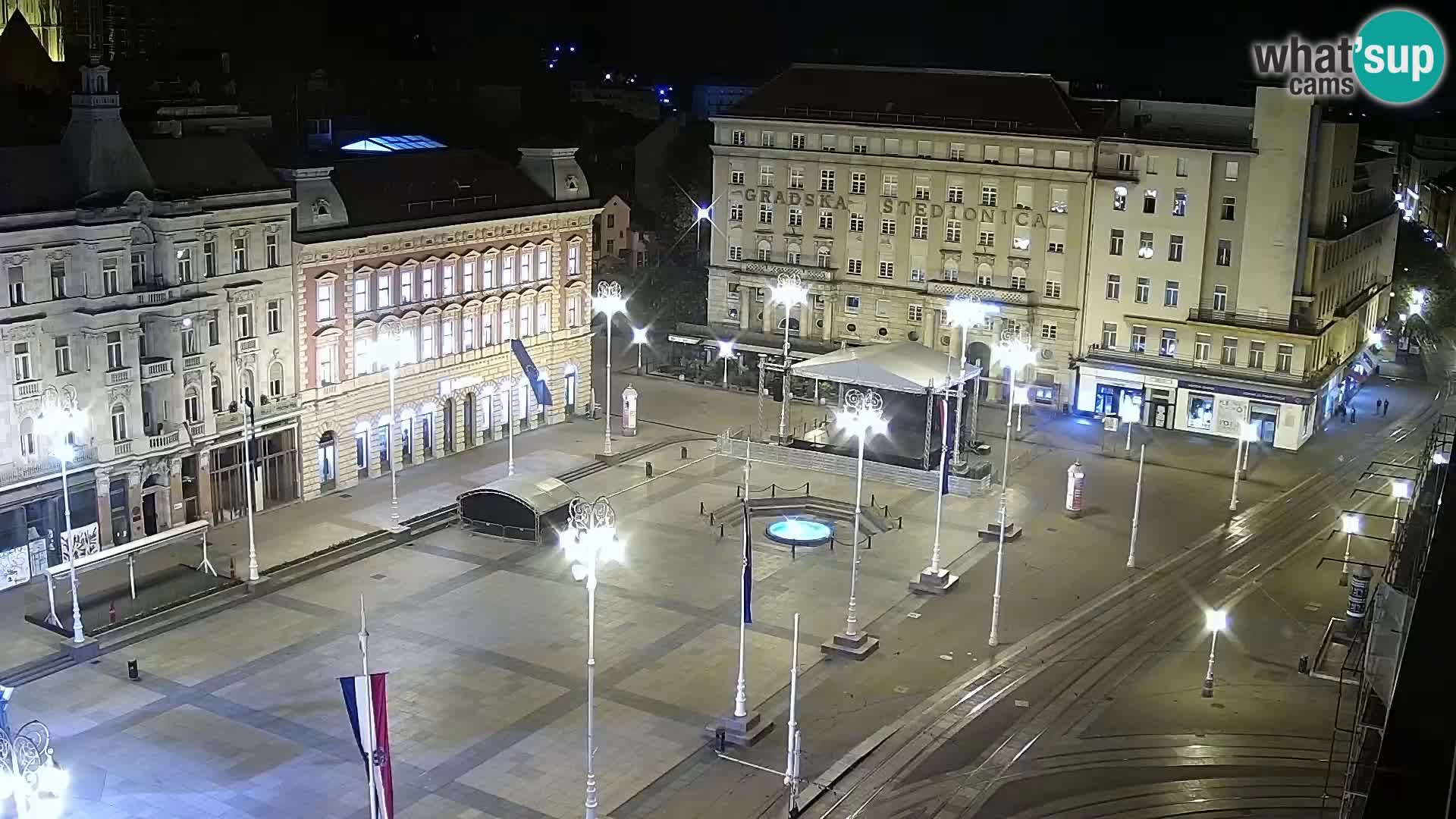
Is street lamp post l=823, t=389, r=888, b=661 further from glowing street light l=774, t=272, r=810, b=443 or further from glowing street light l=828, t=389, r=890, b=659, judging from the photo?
glowing street light l=774, t=272, r=810, b=443

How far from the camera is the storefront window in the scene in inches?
3135

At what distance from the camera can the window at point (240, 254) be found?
58438 millimetres

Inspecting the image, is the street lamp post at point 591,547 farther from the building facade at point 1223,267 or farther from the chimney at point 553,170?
the building facade at point 1223,267

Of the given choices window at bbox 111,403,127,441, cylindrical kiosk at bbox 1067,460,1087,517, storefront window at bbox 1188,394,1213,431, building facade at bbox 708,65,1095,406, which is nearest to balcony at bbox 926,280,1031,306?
building facade at bbox 708,65,1095,406

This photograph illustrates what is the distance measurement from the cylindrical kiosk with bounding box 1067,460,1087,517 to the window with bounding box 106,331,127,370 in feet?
132

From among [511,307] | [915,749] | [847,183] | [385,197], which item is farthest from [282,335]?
[847,183]

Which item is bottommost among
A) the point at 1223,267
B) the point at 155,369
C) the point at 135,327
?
the point at 155,369

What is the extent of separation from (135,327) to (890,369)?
35495 mm

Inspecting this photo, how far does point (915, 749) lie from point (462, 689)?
14231 mm

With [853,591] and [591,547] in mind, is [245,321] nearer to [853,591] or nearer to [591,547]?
[853,591]

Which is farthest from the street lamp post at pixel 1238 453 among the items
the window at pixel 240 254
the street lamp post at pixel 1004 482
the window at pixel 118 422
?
the window at pixel 118 422

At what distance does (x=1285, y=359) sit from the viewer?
77375 millimetres

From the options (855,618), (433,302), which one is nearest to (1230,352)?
(855,618)

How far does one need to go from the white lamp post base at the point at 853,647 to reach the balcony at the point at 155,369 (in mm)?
28203
